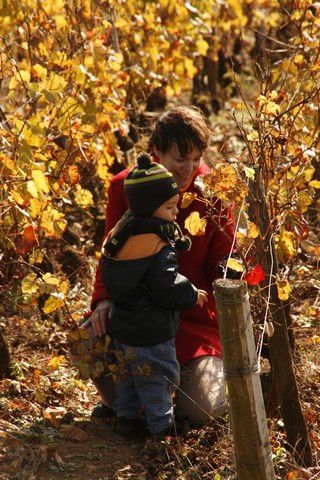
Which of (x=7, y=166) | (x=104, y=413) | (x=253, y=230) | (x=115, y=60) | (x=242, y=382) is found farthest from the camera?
(x=115, y=60)

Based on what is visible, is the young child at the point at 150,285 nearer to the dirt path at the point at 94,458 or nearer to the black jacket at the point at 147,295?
the black jacket at the point at 147,295

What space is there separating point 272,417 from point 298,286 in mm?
1197

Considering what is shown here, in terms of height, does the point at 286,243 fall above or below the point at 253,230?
below

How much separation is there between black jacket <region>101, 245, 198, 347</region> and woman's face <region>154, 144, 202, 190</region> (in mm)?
428

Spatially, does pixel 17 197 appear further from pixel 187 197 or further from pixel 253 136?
pixel 253 136

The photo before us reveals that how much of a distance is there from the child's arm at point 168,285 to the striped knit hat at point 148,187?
209mm

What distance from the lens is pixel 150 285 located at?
12.0 ft

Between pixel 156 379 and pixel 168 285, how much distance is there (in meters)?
0.45

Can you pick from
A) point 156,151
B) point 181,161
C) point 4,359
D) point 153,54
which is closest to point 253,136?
point 181,161

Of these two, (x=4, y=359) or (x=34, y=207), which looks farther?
(x=4, y=359)

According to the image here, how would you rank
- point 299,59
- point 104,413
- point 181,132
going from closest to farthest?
point 181,132 → point 104,413 → point 299,59

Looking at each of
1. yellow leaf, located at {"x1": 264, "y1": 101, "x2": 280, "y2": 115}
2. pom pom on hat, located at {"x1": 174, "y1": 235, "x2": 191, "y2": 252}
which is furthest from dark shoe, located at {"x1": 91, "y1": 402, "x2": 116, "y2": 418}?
yellow leaf, located at {"x1": 264, "y1": 101, "x2": 280, "y2": 115}

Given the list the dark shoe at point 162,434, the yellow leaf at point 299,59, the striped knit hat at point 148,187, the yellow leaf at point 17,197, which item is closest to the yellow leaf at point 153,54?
the yellow leaf at point 299,59

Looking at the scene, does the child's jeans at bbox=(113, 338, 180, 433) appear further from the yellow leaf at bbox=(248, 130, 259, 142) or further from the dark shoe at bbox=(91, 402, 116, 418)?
the yellow leaf at bbox=(248, 130, 259, 142)
